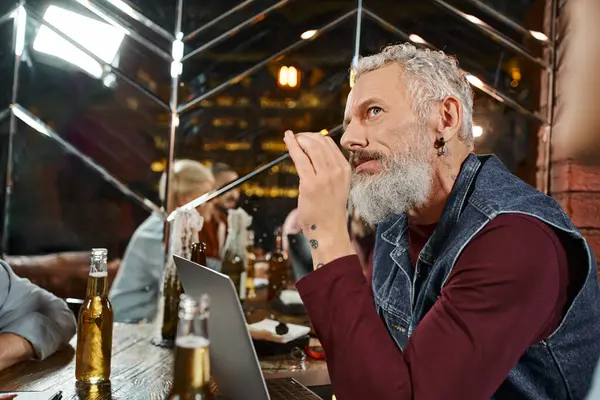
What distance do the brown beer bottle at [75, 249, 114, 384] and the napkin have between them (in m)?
0.40

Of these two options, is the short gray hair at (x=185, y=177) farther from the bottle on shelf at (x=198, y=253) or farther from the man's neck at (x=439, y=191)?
the man's neck at (x=439, y=191)

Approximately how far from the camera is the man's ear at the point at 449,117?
44.8 inches

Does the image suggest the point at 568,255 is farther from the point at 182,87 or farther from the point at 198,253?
the point at 182,87

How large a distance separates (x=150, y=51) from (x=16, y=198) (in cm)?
78

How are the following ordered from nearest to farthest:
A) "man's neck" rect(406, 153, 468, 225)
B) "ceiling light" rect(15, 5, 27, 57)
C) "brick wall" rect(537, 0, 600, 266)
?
1. "man's neck" rect(406, 153, 468, 225)
2. "brick wall" rect(537, 0, 600, 266)
3. "ceiling light" rect(15, 5, 27, 57)

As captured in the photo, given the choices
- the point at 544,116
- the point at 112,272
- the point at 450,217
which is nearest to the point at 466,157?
the point at 450,217

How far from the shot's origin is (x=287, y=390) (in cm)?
110

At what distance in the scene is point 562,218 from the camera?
0.93 meters

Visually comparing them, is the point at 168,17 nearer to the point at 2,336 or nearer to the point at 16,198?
the point at 16,198

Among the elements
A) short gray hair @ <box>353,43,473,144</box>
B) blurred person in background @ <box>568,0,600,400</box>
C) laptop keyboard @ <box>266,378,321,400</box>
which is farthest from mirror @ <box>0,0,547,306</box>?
laptop keyboard @ <box>266,378,321,400</box>

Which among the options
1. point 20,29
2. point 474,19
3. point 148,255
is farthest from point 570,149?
point 20,29

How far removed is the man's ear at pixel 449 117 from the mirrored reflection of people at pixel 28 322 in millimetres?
943

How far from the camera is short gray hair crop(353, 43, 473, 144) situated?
1.12 meters

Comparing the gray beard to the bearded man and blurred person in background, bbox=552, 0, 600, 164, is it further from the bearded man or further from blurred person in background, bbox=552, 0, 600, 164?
blurred person in background, bbox=552, 0, 600, 164
